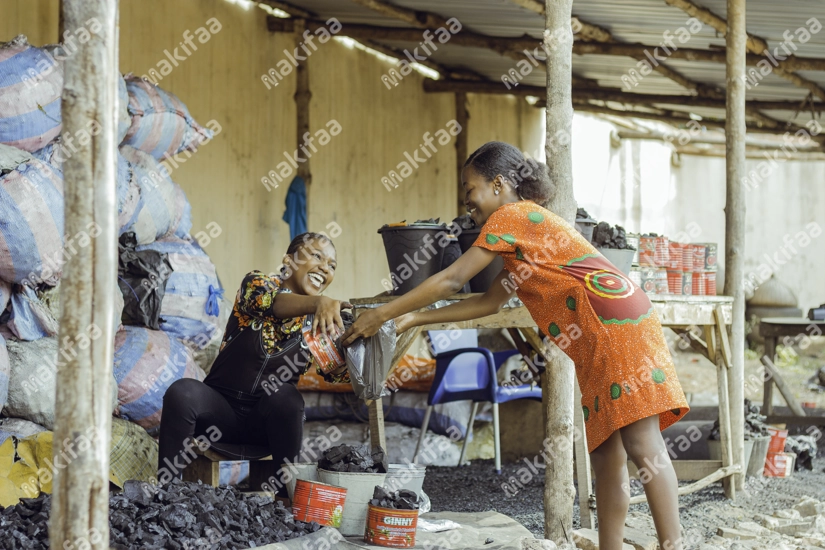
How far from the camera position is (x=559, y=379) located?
3.63m

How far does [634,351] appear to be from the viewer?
8.93 ft

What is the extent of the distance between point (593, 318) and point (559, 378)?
95cm

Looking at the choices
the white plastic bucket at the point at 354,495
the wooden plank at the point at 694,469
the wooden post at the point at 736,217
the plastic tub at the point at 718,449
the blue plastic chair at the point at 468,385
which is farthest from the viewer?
the blue plastic chair at the point at 468,385

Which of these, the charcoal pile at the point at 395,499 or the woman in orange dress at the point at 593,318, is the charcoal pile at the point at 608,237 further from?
the charcoal pile at the point at 395,499

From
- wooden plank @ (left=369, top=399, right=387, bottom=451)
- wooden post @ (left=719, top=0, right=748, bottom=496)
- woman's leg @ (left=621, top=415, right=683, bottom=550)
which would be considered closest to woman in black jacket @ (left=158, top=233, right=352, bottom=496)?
wooden plank @ (left=369, top=399, right=387, bottom=451)

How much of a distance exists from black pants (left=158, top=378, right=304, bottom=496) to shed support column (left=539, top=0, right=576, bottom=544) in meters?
1.03

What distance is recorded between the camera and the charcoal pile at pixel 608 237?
421 centimetres

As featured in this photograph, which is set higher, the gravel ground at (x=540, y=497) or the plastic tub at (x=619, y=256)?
the plastic tub at (x=619, y=256)

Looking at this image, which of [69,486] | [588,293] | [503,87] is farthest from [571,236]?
[503,87]

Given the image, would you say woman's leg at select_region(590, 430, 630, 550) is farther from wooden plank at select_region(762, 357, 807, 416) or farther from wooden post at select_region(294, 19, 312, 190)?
wooden post at select_region(294, 19, 312, 190)

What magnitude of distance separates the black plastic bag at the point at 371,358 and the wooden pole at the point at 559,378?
760 mm

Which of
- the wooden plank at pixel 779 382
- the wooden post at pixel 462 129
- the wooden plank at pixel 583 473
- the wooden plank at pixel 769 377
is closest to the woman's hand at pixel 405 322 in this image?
the wooden plank at pixel 583 473

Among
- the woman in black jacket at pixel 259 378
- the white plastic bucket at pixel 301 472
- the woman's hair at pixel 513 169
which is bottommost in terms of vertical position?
the white plastic bucket at pixel 301 472

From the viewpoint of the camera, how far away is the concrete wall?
709 centimetres
